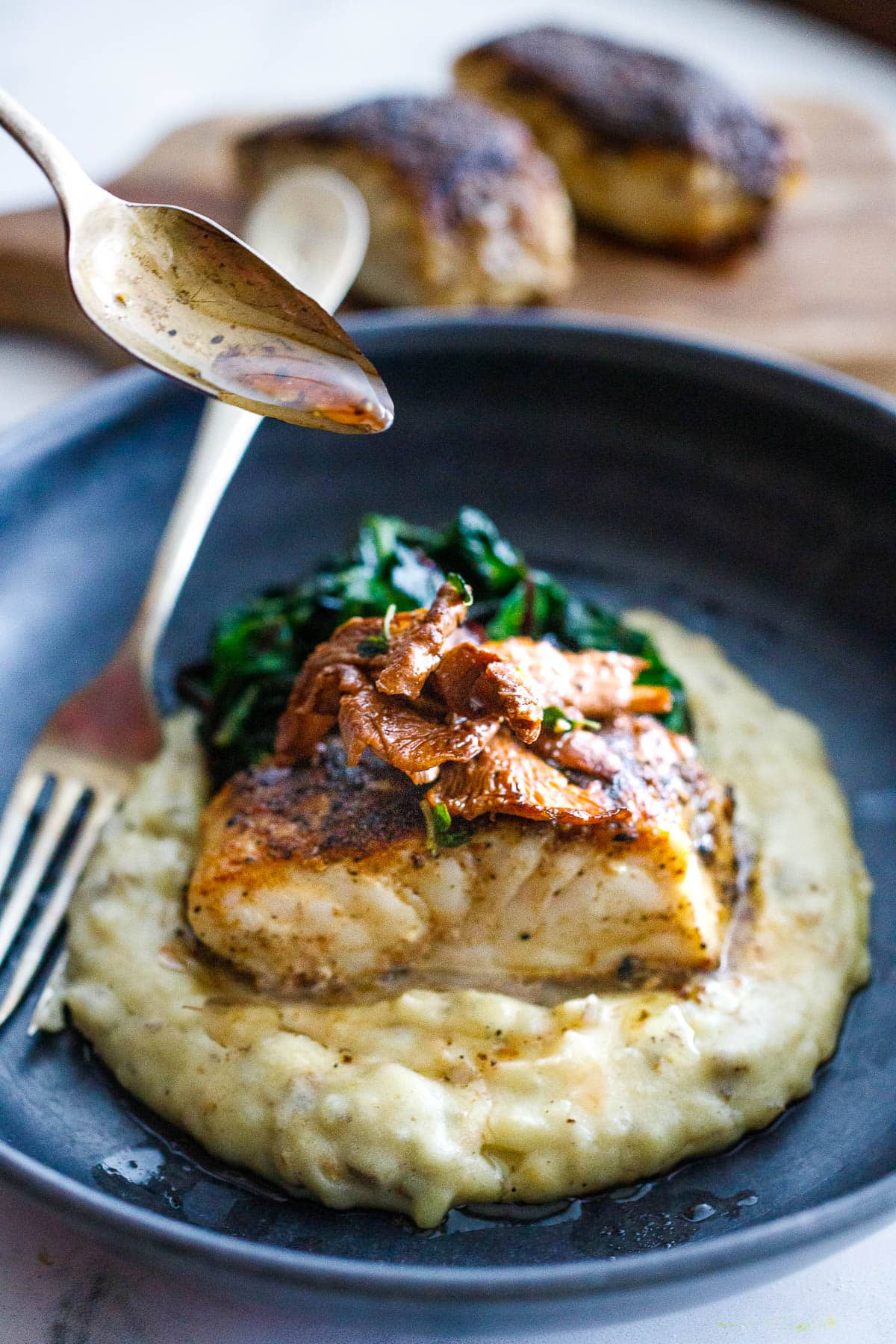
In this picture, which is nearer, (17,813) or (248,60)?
(17,813)

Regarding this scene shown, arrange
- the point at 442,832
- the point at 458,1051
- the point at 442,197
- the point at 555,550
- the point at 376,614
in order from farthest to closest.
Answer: the point at 442,197 → the point at 555,550 → the point at 376,614 → the point at 442,832 → the point at 458,1051

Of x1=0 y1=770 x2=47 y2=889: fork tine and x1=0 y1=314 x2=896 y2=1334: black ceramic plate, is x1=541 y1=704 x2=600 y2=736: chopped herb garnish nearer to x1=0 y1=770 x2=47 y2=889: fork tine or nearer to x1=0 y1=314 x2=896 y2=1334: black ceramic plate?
x1=0 y1=314 x2=896 y2=1334: black ceramic plate

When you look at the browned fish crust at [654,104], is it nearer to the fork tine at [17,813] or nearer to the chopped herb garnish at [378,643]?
the chopped herb garnish at [378,643]

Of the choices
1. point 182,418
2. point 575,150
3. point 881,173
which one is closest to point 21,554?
point 182,418

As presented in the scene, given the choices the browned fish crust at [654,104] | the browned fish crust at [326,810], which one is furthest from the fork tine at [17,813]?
the browned fish crust at [654,104]

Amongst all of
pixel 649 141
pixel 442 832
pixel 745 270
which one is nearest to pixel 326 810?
pixel 442 832

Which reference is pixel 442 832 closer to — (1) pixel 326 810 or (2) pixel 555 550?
(1) pixel 326 810

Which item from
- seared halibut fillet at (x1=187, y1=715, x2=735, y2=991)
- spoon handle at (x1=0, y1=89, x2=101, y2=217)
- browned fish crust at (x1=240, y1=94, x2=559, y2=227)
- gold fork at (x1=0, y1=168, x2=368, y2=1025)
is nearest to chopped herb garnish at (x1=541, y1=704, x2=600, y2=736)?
seared halibut fillet at (x1=187, y1=715, x2=735, y2=991)
